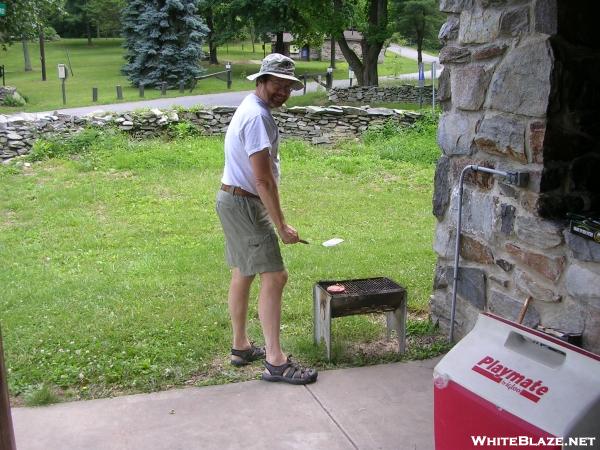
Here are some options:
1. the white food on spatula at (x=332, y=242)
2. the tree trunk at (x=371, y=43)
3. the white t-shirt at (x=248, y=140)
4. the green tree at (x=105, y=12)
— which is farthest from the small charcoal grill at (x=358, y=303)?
the green tree at (x=105, y=12)

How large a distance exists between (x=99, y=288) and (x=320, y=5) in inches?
765

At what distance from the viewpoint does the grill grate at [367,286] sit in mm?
3980

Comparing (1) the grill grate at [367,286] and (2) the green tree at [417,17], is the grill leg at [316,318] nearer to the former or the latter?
(1) the grill grate at [367,286]

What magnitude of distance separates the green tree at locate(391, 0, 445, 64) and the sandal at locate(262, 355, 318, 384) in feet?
89.5

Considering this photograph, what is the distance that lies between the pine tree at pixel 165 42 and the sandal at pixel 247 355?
24.1 m

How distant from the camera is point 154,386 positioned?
373 centimetres

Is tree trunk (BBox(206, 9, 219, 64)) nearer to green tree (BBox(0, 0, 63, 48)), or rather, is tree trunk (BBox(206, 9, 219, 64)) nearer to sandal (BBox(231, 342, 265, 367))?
green tree (BBox(0, 0, 63, 48))

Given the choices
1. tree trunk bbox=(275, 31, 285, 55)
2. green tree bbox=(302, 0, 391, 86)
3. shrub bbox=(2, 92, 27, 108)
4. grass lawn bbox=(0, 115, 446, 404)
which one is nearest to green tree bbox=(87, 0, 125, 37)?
tree trunk bbox=(275, 31, 285, 55)

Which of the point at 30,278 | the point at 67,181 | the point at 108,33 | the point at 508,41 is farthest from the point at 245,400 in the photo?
the point at 108,33

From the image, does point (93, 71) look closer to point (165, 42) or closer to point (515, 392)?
point (165, 42)

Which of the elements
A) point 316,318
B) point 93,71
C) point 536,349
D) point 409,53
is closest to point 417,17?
point 93,71

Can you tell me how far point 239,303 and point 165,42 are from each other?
82.0 ft

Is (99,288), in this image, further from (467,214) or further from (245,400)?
(467,214)

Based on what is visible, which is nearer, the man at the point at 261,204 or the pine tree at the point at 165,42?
the man at the point at 261,204
